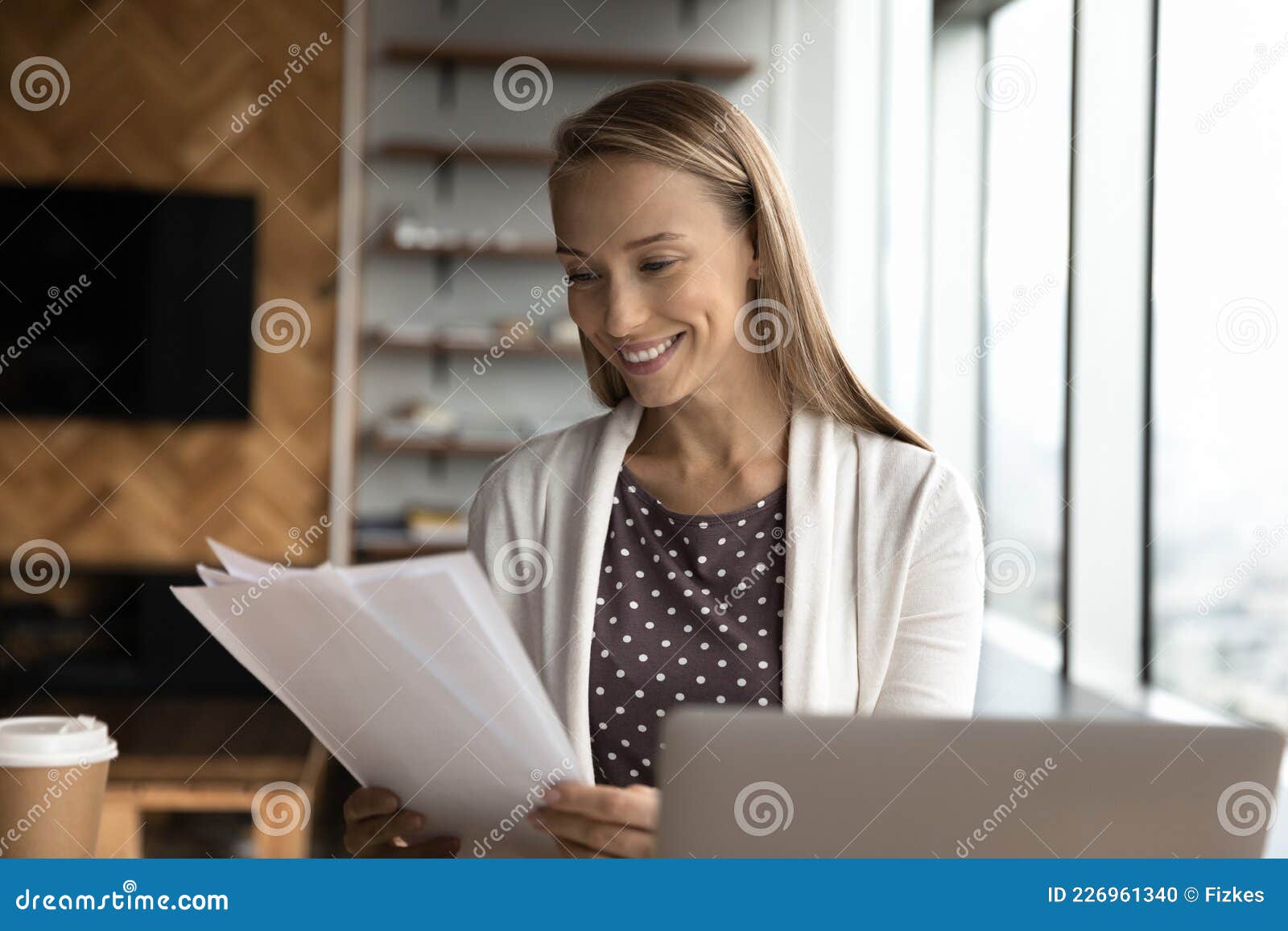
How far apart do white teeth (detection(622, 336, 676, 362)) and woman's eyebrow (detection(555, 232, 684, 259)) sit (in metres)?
0.10

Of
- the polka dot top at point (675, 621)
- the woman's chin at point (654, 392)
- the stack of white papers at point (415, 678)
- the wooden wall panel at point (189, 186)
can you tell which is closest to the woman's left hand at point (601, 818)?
the stack of white papers at point (415, 678)

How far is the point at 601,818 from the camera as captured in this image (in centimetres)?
87

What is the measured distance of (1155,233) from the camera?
2625 mm

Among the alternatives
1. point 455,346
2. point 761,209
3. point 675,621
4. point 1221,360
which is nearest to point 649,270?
point 761,209

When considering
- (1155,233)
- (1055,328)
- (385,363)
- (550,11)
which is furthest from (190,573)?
(1155,233)

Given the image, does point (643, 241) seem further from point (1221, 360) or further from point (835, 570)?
point (1221, 360)

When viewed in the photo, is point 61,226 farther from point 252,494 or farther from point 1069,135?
point 1069,135

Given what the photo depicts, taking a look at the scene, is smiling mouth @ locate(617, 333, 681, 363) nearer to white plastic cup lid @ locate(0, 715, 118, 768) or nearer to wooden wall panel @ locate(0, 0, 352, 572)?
white plastic cup lid @ locate(0, 715, 118, 768)

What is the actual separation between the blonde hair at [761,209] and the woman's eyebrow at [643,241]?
0.08m

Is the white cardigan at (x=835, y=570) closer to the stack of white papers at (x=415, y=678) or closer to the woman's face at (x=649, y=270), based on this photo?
the woman's face at (x=649, y=270)

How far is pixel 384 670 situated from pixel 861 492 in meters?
0.67

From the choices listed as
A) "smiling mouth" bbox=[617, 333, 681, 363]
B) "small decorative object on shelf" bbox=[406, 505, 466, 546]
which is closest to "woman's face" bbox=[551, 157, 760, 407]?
"smiling mouth" bbox=[617, 333, 681, 363]

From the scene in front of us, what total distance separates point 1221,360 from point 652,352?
59.4 inches

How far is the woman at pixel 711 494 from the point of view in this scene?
1.29 m
